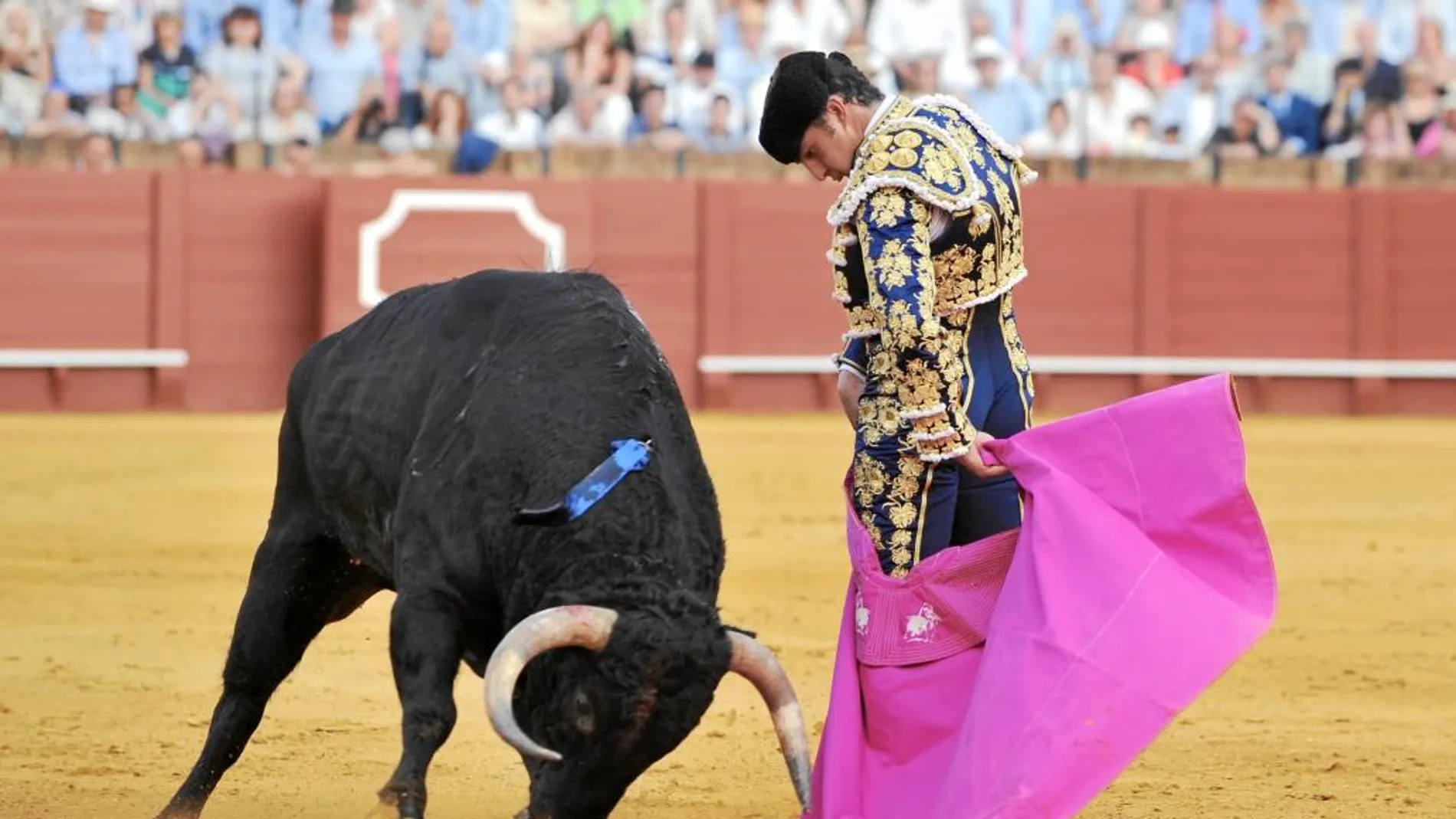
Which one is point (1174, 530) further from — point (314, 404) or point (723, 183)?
point (723, 183)

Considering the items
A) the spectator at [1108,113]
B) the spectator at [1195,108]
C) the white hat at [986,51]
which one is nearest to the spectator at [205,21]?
the white hat at [986,51]

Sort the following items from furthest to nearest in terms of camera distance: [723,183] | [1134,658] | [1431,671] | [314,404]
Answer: [723,183] < [1431,671] < [314,404] < [1134,658]

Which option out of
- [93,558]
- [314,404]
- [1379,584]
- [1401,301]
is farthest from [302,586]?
[1401,301]

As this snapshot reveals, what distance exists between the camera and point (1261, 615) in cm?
285

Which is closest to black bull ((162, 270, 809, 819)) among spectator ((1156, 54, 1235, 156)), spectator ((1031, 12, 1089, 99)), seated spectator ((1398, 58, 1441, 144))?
spectator ((1031, 12, 1089, 99))

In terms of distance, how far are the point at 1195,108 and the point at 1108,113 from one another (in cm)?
47

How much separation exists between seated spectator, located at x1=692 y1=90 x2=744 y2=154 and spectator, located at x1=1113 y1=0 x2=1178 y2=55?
1975 mm

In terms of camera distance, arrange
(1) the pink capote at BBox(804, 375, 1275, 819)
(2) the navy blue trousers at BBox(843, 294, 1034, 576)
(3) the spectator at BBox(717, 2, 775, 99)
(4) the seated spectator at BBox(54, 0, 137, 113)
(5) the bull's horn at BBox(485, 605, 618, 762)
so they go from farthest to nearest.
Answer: (3) the spectator at BBox(717, 2, 775, 99)
(4) the seated spectator at BBox(54, 0, 137, 113)
(2) the navy blue trousers at BBox(843, 294, 1034, 576)
(1) the pink capote at BBox(804, 375, 1275, 819)
(5) the bull's horn at BBox(485, 605, 618, 762)

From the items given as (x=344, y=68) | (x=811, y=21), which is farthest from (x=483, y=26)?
(x=811, y=21)

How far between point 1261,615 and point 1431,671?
2299 mm

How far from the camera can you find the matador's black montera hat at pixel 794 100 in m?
2.78

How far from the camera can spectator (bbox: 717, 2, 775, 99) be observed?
10.9 meters

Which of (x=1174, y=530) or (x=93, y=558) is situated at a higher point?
(x=1174, y=530)

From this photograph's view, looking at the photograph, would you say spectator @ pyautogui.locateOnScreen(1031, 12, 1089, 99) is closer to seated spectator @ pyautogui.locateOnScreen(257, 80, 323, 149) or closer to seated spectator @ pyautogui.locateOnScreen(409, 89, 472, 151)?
seated spectator @ pyautogui.locateOnScreen(409, 89, 472, 151)
